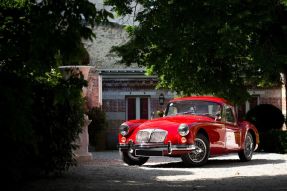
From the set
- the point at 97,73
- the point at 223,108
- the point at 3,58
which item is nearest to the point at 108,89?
the point at 97,73

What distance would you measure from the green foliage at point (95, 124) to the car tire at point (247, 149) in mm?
9809

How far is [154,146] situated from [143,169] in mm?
576

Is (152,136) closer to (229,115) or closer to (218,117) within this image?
(218,117)

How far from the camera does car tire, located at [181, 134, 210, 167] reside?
1252 cm

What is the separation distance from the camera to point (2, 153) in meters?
7.41

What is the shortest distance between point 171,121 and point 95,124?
10.8 meters

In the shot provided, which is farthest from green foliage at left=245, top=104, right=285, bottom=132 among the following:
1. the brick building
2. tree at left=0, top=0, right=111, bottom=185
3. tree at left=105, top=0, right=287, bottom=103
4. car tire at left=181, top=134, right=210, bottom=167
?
tree at left=0, top=0, right=111, bottom=185

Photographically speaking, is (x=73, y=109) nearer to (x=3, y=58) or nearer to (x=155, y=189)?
(x=155, y=189)

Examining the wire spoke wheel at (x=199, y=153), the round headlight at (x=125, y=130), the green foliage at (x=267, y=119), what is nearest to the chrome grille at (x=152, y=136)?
the round headlight at (x=125, y=130)

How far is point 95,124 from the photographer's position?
23375 mm

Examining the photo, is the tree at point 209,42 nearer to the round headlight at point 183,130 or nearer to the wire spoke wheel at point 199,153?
the round headlight at point 183,130

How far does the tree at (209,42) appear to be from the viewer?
42.6ft

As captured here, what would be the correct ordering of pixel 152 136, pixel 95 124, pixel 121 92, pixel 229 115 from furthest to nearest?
pixel 121 92 → pixel 95 124 → pixel 229 115 → pixel 152 136

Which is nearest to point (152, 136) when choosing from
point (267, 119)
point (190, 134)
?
point (190, 134)
